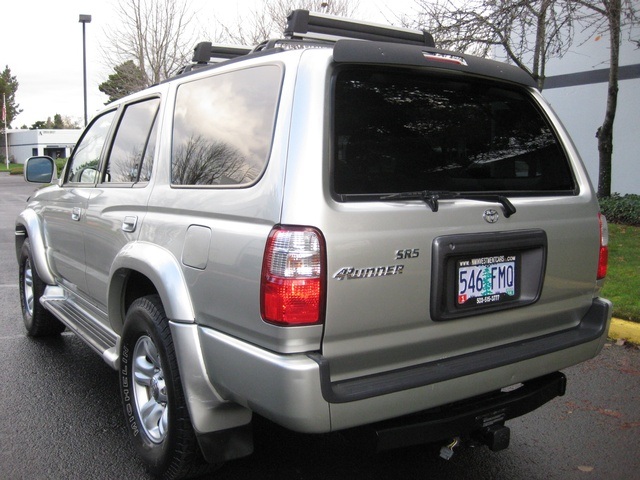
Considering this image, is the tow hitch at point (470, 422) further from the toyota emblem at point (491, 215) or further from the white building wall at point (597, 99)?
the white building wall at point (597, 99)

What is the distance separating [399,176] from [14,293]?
19.9 ft

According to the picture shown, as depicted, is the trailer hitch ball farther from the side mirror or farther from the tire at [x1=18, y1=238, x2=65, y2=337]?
the side mirror

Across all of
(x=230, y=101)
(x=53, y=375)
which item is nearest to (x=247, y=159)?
(x=230, y=101)

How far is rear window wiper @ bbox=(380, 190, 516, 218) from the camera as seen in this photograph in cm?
244

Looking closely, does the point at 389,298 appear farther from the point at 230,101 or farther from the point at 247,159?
the point at 230,101

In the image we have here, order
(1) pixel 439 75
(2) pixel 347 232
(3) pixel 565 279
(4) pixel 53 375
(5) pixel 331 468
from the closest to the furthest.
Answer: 1. (2) pixel 347 232
2. (1) pixel 439 75
3. (3) pixel 565 279
4. (5) pixel 331 468
5. (4) pixel 53 375

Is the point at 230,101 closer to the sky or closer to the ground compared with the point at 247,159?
closer to the sky

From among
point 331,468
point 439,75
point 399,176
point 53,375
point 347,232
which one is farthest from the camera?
point 53,375

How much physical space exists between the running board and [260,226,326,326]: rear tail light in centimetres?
151

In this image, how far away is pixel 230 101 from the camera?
2789 mm

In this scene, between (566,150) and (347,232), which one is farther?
(566,150)

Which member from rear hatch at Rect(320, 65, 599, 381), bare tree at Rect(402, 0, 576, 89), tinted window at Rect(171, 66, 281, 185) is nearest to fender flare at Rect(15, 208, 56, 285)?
tinted window at Rect(171, 66, 281, 185)

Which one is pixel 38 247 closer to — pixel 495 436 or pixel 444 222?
pixel 444 222

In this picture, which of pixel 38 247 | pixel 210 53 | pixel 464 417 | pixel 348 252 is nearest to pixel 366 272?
pixel 348 252
